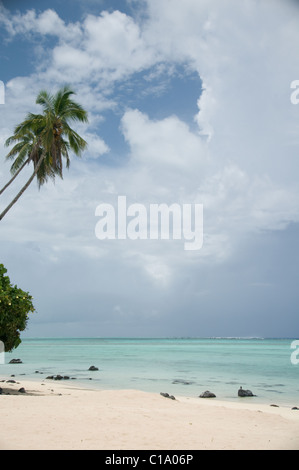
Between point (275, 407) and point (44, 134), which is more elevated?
point (44, 134)

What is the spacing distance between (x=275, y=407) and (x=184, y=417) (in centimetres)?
792

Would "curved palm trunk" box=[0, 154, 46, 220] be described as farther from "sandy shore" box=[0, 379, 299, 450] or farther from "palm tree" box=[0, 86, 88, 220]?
"sandy shore" box=[0, 379, 299, 450]

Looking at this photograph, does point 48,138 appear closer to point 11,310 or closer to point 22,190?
point 22,190

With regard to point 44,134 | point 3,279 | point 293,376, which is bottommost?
point 293,376

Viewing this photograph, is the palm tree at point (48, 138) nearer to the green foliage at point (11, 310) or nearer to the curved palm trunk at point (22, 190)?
the curved palm trunk at point (22, 190)

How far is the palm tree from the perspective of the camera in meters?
18.1

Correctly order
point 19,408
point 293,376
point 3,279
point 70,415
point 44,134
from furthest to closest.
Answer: point 293,376, point 44,134, point 3,279, point 19,408, point 70,415

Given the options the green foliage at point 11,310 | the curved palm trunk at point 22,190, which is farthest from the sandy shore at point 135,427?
the curved palm trunk at point 22,190

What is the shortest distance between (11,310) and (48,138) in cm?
788

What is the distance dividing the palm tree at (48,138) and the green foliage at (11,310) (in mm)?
4900
